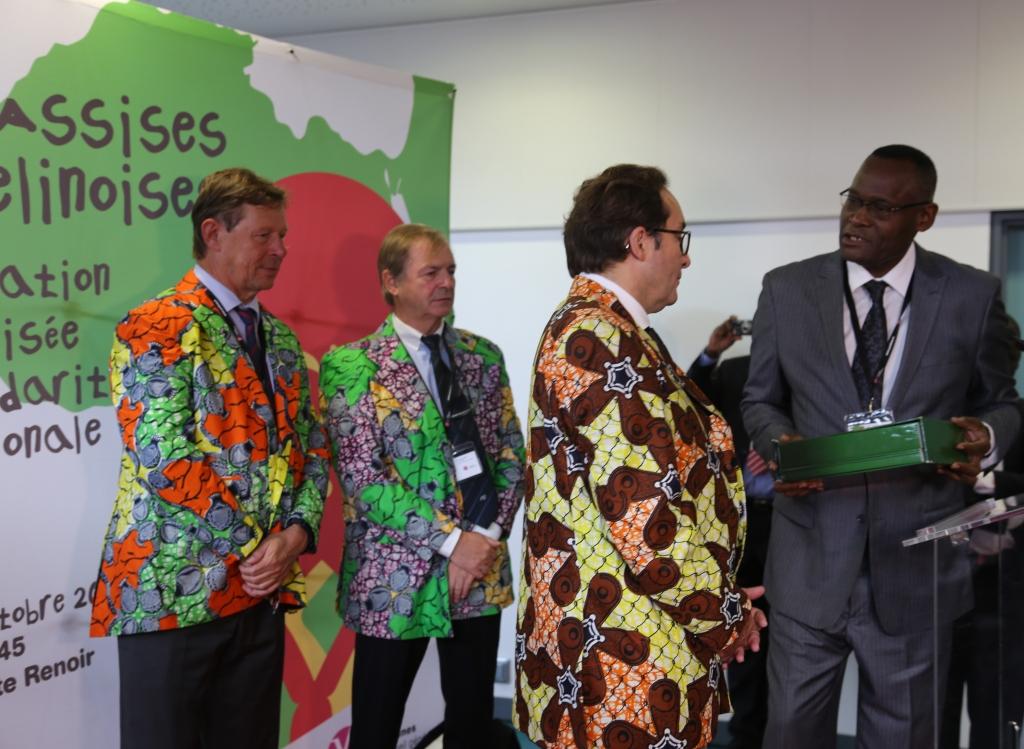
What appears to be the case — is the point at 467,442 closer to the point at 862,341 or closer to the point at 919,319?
the point at 862,341

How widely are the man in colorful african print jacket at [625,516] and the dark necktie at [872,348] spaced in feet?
2.28

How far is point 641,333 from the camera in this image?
6.22 ft

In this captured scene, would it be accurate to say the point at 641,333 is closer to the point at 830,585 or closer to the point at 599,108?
the point at 830,585

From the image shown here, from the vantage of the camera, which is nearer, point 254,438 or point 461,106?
point 254,438

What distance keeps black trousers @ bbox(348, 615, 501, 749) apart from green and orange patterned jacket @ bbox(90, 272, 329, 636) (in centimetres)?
44

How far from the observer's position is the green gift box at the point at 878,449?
2215 mm

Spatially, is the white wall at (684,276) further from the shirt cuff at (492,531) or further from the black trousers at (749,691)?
the shirt cuff at (492,531)

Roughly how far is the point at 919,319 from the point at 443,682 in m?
1.59

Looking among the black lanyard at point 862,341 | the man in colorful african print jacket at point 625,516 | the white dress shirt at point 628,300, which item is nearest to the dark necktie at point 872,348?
the black lanyard at point 862,341

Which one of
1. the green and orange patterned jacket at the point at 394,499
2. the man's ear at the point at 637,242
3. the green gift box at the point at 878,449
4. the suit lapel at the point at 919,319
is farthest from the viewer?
the green and orange patterned jacket at the point at 394,499

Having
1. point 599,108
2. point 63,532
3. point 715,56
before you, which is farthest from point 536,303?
point 63,532

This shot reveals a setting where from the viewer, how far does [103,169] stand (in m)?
2.51

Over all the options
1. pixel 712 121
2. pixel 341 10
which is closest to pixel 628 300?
pixel 712 121

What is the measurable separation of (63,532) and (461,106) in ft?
9.91
